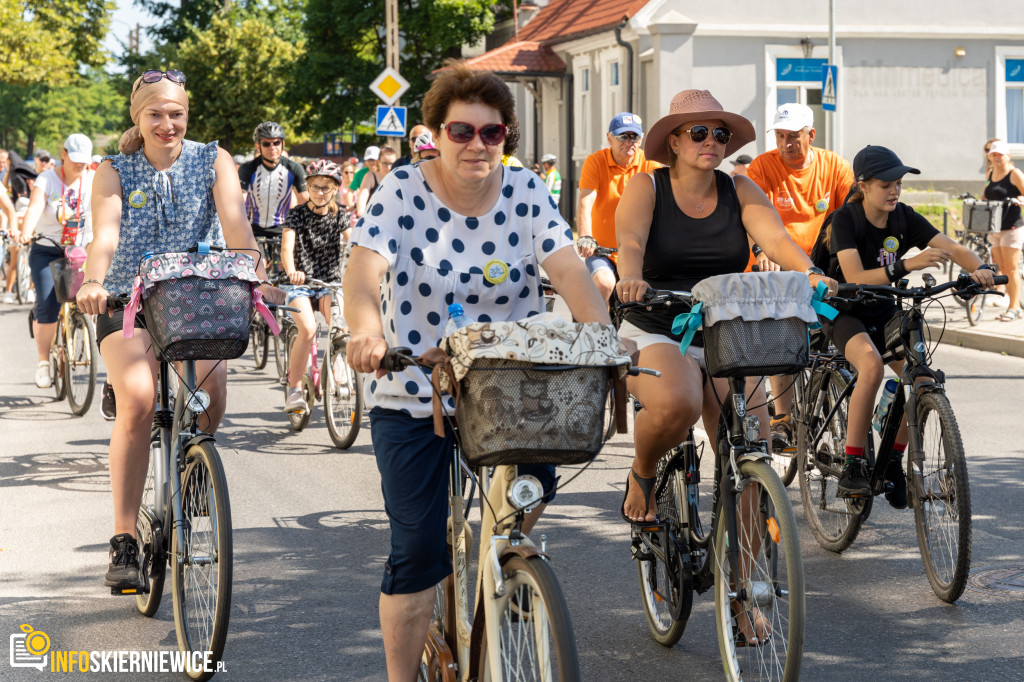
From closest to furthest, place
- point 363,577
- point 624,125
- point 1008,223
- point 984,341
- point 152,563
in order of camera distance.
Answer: point 152,563
point 363,577
point 624,125
point 984,341
point 1008,223

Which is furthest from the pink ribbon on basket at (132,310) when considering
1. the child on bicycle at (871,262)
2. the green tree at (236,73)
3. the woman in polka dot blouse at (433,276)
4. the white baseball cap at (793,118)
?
the green tree at (236,73)

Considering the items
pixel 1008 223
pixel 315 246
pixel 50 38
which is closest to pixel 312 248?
pixel 315 246

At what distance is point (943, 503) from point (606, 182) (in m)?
4.34

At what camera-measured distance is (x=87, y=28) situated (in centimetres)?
4916

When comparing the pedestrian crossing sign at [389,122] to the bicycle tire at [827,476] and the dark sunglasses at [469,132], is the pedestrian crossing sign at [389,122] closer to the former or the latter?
the bicycle tire at [827,476]

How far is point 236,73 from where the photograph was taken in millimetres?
56719

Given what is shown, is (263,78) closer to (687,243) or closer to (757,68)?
(757,68)

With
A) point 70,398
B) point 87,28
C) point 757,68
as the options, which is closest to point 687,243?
point 70,398

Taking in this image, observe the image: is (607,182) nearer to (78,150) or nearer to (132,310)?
(78,150)

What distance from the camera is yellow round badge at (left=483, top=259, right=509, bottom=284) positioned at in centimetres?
376

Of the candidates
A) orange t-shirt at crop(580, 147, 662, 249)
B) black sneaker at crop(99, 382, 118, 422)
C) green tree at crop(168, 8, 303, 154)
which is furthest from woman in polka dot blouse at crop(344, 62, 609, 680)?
green tree at crop(168, 8, 303, 154)

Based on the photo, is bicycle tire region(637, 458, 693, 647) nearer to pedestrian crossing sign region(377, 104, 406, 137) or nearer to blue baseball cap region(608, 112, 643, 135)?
blue baseball cap region(608, 112, 643, 135)

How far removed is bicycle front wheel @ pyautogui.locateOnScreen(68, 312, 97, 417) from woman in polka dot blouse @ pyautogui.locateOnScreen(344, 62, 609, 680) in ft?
23.0

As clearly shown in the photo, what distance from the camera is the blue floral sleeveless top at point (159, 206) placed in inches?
210
